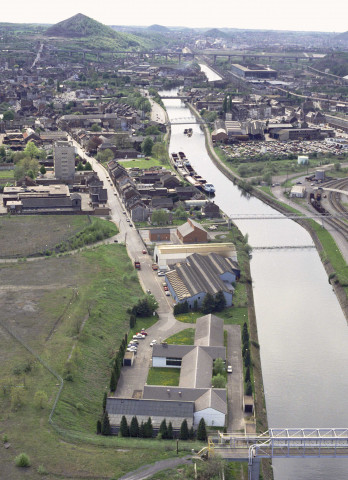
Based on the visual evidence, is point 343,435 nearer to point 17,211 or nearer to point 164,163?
point 17,211

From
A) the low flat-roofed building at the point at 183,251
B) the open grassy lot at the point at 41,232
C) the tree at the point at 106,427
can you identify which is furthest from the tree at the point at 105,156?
the tree at the point at 106,427

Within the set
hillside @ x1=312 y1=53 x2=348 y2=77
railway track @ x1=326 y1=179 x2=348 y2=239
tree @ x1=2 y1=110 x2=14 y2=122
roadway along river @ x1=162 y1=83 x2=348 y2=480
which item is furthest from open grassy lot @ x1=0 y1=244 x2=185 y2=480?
hillside @ x1=312 y1=53 x2=348 y2=77

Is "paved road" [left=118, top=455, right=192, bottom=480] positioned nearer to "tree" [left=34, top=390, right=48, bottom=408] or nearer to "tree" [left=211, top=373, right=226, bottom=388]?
"tree" [left=34, top=390, right=48, bottom=408]

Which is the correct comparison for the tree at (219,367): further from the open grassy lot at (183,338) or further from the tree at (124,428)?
the tree at (124,428)

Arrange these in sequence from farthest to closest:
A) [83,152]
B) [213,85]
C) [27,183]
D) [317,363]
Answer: [213,85], [83,152], [27,183], [317,363]

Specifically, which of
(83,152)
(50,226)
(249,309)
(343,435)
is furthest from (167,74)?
(343,435)

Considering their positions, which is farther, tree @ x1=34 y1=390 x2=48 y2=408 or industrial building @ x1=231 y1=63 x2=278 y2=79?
industrial building @ x1=231 y1=63 x2=278 y2=79
